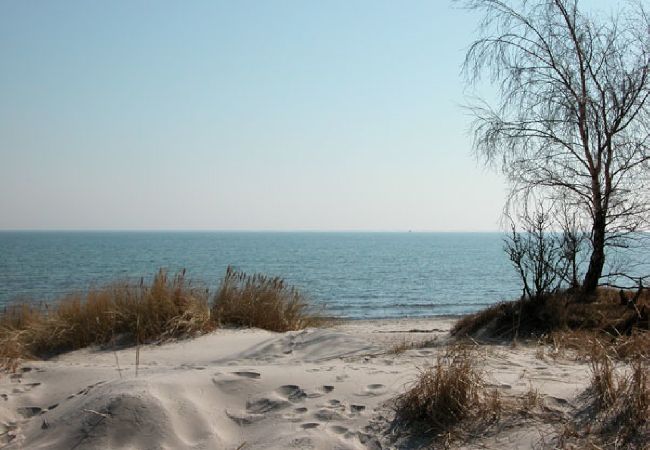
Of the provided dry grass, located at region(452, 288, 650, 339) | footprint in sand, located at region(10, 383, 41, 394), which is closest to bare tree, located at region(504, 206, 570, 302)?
dry grass, located at region(452, 288, 650, 339)

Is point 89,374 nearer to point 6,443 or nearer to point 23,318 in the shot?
point 6,443

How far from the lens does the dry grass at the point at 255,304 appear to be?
10000 mm

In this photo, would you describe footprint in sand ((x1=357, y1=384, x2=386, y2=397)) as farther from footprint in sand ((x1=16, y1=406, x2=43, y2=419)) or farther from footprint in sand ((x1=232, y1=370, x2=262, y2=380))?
footprint in sand ((x1=16, y1=406, x2=43, y2=419))

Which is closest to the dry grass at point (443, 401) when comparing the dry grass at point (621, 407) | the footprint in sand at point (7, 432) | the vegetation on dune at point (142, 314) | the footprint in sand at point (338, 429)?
the footprint in sand at point (338, 429)

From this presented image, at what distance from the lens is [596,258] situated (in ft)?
34.0

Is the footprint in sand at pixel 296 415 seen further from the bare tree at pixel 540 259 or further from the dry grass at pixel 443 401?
the bare tree at pixel 540 259

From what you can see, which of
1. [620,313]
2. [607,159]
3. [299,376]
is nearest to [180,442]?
[299,376]

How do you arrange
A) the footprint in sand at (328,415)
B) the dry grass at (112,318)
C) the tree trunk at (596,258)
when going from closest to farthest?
1. the footprint in sand at (328,415)
2. the dry grass at (112,318)
3. the tree trunk at (596,258)

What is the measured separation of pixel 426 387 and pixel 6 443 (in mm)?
3453

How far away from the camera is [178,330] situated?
8914mm

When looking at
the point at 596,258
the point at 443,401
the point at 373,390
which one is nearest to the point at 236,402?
the point at 373,390

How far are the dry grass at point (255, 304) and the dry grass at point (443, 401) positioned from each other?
17.8 feet

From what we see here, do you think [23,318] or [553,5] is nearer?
[23,318]

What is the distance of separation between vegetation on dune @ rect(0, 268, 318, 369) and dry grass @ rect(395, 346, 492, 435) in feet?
15.5
